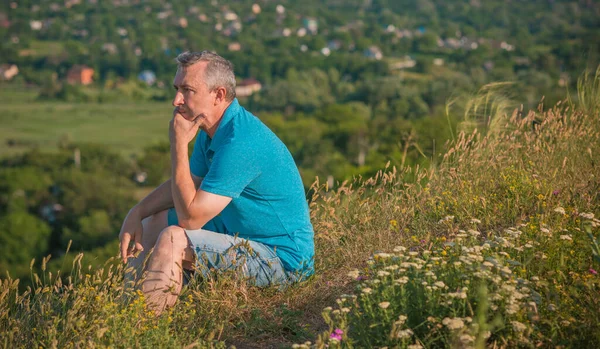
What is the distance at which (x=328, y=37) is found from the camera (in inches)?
4400

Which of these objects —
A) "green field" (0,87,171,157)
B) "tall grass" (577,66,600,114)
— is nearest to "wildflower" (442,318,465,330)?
"tall grass" (577,66,600,114)

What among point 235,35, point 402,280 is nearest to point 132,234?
point 402,280

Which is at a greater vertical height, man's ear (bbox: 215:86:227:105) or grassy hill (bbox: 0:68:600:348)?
man's ear (bbox: 215:86:227:105)

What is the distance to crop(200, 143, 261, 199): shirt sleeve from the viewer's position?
2773 mm

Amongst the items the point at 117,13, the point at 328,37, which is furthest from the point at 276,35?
the point at 117,13

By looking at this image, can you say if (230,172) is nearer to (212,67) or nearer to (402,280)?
(212,67)

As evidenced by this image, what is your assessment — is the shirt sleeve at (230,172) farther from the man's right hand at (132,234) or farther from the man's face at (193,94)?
the man's right hand at (132,234)

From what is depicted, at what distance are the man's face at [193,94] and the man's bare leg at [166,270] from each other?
0.51m

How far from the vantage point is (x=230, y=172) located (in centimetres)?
279

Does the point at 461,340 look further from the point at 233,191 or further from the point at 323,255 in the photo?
the point at 323,255

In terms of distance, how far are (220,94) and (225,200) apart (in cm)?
49

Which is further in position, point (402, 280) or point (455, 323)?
point (402, 280)

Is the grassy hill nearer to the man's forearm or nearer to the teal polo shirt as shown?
the teal polo shirt

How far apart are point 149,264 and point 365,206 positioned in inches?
54.9
